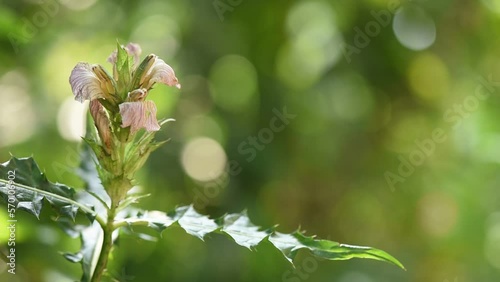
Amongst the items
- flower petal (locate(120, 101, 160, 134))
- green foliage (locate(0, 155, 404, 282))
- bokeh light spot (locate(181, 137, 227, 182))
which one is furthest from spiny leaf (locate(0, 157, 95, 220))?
bokeh light spot (locate(181, 137, 227, 182))

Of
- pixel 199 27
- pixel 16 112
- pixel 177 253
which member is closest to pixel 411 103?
pixel 199 27

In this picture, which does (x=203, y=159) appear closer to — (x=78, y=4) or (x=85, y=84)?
(x=78, y=4)

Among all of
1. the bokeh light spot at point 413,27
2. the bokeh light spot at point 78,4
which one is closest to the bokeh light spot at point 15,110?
the bokeh light spot at point 78,4

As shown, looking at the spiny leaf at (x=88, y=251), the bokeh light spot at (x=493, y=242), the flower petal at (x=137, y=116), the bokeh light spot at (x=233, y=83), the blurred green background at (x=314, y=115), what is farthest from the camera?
the bokeh light spot at (x=493, y=242)

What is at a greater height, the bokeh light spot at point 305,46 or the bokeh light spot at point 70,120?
the bokeh light spot at point 305,46

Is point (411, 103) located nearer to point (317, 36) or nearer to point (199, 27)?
point (317, 36)

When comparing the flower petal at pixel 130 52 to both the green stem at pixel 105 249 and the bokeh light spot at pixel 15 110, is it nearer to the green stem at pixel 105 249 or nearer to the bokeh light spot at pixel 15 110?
the green stem at pixel 105 249
